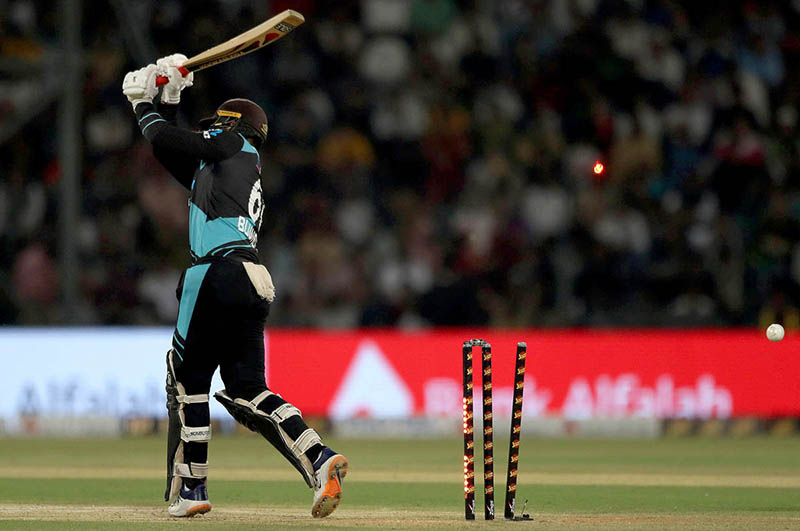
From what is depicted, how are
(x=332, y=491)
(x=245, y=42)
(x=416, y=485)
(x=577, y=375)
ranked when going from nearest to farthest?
1. (x=332, y=491)
2. (x=245, y=42)
3. (x=416, y=485)
4. (x=577, y=375)

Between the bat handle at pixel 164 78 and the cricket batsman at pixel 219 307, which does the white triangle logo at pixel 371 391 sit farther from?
the bat handle at pixel 164 78

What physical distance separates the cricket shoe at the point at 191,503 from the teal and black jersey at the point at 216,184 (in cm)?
125

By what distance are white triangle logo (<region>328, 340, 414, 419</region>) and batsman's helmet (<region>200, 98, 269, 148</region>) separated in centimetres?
813

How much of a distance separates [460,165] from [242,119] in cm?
1010

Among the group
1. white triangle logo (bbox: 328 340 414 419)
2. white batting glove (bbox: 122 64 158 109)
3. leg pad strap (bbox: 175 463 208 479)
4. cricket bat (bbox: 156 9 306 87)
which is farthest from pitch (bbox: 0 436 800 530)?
cricket bat (bbox: 156 9 306 87)

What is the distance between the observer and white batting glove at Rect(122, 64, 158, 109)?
8039 mm

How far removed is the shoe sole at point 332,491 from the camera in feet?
24.8

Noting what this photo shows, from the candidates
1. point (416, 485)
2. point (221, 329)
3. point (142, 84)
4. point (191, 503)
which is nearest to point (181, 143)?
point (142, 84)

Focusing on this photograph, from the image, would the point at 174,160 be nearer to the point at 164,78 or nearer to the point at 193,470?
the point at 164,78

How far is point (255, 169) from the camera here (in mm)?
8070

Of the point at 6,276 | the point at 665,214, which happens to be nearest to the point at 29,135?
the point at 6,276

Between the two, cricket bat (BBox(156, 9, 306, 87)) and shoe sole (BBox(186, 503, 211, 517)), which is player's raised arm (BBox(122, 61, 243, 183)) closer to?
cricket bat (BBox(156, 9, 306, 87))

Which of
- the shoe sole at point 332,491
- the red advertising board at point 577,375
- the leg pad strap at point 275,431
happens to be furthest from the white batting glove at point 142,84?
the red advertising board at point 577,375

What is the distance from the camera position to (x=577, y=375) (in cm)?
1603
